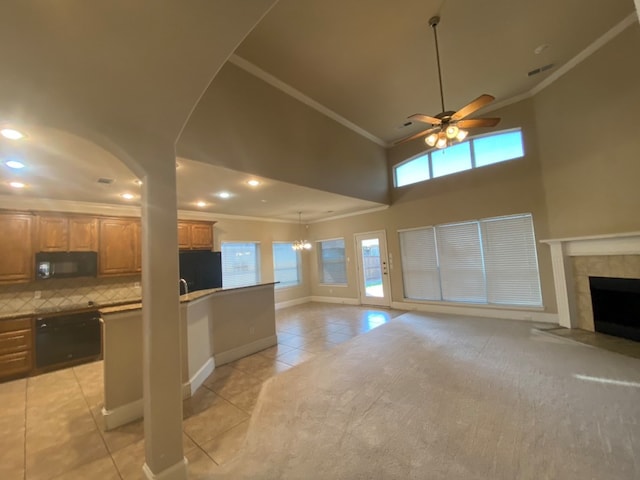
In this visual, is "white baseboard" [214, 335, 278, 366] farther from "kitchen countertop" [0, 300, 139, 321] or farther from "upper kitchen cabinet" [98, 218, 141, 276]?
"upper kitchen cabinet" [98, 218, 141, 276]

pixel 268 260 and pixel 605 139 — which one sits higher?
A: pixel 605 139

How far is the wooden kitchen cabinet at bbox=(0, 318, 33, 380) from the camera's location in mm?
3559

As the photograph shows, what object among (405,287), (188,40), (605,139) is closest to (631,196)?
(605,139)

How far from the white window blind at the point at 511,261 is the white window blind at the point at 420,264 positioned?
1122mm

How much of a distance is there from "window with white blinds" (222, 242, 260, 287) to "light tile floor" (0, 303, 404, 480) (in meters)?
3.21

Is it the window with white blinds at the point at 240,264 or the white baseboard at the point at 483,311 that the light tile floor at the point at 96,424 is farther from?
the white baseboard at the point at 483,311

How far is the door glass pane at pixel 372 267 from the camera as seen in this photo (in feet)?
24.7

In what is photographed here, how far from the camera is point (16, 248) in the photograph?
3955mm

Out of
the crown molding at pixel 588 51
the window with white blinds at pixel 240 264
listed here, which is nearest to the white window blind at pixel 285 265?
the window with white blinds at pixel 240 264

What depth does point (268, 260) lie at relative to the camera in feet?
25.6

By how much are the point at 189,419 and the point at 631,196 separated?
20.7 ft

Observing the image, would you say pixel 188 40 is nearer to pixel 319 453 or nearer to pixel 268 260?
→ pixel 319 453

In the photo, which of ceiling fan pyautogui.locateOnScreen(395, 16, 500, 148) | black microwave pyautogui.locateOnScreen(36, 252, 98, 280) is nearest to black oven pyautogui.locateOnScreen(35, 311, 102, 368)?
black microwave pyautogui.locateOnScreen(36, 252, 98, 280)

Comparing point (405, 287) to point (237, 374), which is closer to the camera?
point (237, 374)
